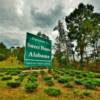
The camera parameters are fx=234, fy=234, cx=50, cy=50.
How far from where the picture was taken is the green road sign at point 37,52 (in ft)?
65.2

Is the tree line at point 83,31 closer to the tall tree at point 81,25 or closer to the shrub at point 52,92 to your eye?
the tall tree at point 81,25

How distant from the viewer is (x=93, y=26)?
2153 inches

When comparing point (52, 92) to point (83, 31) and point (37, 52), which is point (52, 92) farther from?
point (83, 31)

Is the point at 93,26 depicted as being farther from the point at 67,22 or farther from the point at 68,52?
the point at 68,52

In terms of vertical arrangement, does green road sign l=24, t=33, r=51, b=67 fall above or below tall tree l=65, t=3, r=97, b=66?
below

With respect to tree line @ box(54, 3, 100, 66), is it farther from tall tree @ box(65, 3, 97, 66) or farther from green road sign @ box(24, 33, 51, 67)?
green road sign @ box(24, 33, 51, 67)

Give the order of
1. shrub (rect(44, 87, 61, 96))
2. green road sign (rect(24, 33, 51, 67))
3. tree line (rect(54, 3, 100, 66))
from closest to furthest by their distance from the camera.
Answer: shrub (rect(44, 87, 61, 96)) → green road sign (rect(24, 33, 51, 67)) → tree line (rect(54, 3, 100, 66))

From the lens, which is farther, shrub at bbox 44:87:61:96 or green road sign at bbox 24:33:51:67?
green road sign at bbox 24:33:51:67

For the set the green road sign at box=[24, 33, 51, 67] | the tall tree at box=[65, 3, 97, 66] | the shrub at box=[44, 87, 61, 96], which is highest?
the tall tree at box=[65, 3, 97, 66]

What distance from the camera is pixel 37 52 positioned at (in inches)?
833

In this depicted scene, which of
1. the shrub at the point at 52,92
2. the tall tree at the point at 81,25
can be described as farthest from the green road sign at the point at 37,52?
the tall tree at the point at 81,25

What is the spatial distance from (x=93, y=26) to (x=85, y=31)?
219cm

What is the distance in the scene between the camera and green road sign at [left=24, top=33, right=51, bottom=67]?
19859 millimetres

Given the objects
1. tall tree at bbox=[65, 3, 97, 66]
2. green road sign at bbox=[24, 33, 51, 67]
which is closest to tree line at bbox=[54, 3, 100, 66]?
tall tree at bbox=[65, 3, 97, 66]
